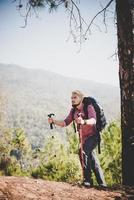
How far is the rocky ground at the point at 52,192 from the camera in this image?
370 centimetres

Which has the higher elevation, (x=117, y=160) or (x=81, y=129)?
(x=81, y=129)

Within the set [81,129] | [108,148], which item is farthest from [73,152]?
[81,129]

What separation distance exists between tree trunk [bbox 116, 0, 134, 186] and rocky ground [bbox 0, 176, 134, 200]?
426 mm

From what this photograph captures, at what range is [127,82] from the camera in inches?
177

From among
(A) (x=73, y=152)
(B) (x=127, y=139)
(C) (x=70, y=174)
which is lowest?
(C) (x=70, y=174)

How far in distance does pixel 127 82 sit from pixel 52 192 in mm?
1959

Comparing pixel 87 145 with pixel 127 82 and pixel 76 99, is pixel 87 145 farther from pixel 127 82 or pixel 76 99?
pixel 127 82

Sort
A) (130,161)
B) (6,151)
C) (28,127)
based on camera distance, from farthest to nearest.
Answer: (28,127) < (6,151) < (130,161)

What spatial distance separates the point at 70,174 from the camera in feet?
70.0

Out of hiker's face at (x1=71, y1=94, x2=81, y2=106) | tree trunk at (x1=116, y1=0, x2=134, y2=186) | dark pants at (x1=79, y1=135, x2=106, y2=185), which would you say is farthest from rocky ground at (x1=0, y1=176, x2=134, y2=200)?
hiker's face at (x1=71, y1=94, x2=81, y2=106)

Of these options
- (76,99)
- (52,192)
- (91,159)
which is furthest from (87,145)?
(52,192)

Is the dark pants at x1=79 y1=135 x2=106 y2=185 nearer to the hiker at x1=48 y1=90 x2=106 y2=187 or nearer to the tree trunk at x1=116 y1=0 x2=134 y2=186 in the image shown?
the hiker at x1=48 y1=90 x2=106 y2=187

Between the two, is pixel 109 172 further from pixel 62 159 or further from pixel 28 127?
pixel 28 127

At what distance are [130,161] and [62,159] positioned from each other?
17.3 metres
